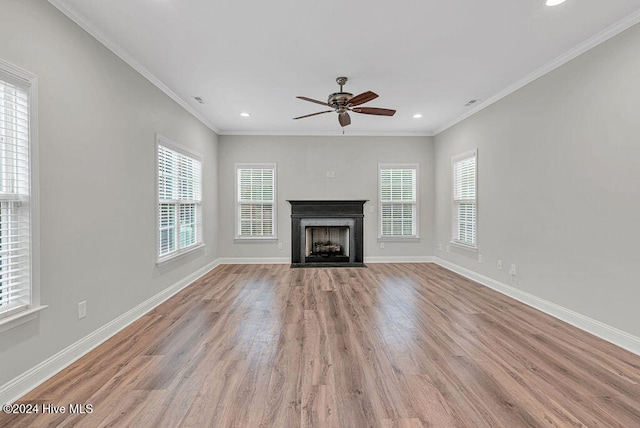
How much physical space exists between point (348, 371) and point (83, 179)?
260cm

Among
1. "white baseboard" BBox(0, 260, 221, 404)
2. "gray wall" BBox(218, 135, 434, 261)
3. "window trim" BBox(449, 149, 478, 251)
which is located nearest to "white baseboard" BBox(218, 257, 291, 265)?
"gray wall" BBox(218, 135, 434, 261)

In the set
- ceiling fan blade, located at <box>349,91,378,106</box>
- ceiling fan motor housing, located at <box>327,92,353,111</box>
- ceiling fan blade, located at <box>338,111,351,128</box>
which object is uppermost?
ceiling fan motor housing, located at <box>327,92,353,111</box>

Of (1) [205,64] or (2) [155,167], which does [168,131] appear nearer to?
(2) [155,167]

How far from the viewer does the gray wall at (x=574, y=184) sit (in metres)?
2.55

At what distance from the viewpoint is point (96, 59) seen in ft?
8.52

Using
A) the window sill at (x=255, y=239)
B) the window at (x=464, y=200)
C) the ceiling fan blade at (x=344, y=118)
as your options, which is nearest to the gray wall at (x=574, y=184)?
the window at (x=464, y=200)

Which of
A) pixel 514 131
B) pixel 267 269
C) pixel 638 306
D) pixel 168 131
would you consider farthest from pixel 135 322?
pixel 514 131

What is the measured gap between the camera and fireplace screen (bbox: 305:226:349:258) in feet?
21.3

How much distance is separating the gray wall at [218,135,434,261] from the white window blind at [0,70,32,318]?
4.23 metres

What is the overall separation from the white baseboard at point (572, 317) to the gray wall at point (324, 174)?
6.87 ft

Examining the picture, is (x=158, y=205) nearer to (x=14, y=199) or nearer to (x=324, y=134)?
(x=14, y=199)

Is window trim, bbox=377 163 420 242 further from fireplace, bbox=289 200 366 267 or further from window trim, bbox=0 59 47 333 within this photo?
window trim, bbox=0 59 47 333

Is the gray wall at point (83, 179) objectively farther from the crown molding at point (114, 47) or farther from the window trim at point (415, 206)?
the window trim at point (415, 206)

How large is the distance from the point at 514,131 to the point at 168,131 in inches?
180
